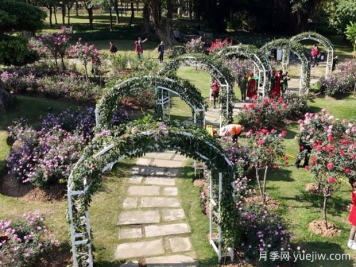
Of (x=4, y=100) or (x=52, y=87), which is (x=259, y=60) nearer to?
(x=52, y=87)

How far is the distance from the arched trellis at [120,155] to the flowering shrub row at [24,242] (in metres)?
0.87

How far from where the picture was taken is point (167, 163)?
1123 cm

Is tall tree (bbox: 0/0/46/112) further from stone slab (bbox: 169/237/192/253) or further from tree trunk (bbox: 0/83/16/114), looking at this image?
stone slab (bbox: 169/237/192/253)

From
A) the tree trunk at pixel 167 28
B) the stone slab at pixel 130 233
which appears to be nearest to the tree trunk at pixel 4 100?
the stone slab at pixel 130 233

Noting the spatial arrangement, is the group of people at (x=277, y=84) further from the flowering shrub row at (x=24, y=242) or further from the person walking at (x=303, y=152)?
the flowering shrub row at (x=24, y=242)

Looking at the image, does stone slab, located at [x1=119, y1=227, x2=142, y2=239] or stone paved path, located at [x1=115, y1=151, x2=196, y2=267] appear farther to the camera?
stone slab, located at [x1=119, y1=227, x2=142, y2=239]

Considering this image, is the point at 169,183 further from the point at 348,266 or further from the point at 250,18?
the point at 250,18

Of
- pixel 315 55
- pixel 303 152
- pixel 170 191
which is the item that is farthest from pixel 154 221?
pixel 315 55

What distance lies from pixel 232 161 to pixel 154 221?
2811mm

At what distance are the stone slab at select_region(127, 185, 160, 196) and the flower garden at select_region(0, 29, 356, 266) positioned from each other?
1297 millimetres

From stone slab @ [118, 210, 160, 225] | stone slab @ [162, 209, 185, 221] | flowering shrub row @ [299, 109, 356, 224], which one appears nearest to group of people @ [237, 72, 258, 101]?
flowering shrub row @ [299, 109, 356, 224]

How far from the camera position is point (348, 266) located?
697 centimetres

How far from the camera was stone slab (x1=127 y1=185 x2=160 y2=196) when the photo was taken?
9555mm

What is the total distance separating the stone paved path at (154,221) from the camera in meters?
7.27
